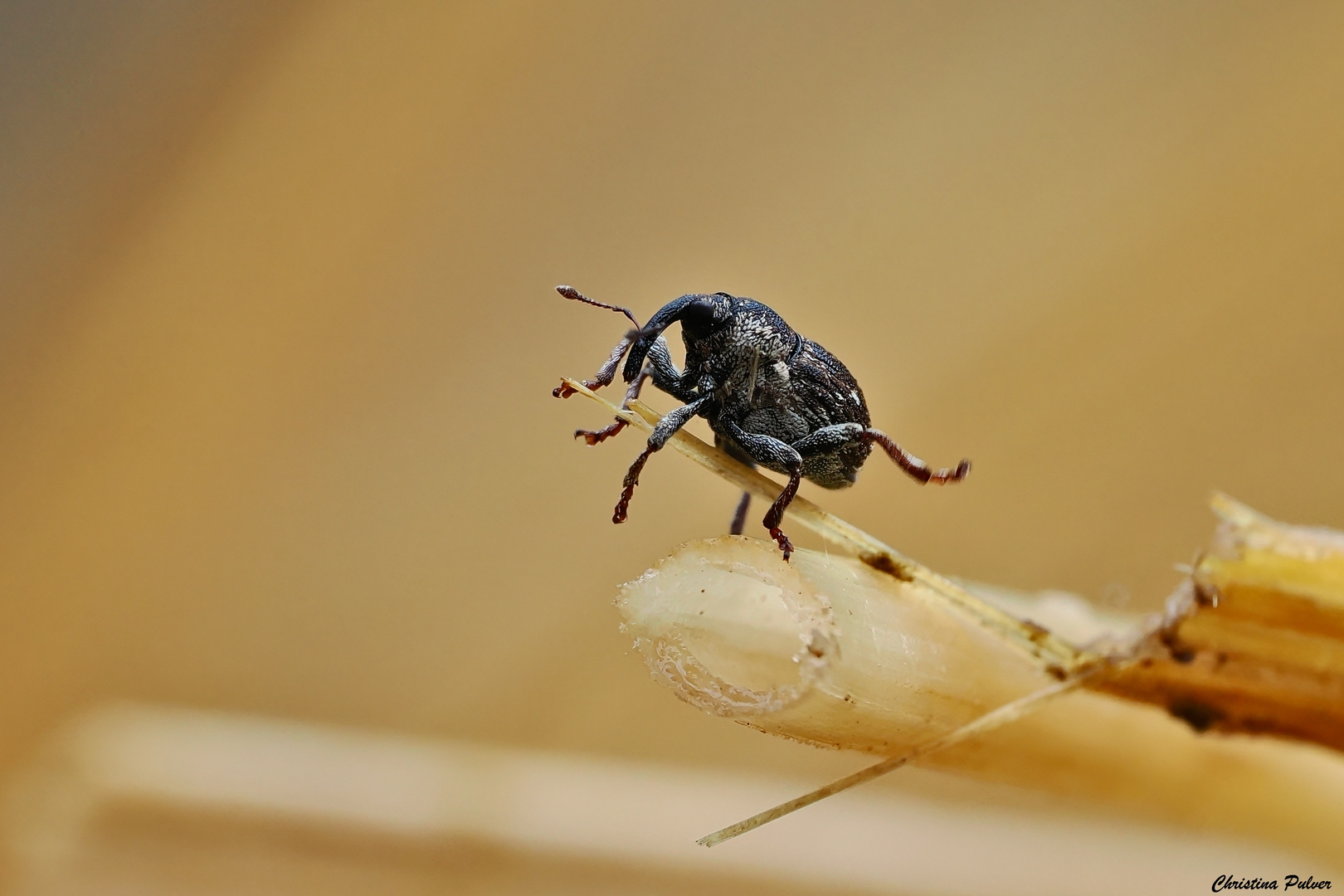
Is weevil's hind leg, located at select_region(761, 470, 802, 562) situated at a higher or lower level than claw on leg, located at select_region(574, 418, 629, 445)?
lower

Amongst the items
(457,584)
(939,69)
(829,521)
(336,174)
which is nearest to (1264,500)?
(939,69)

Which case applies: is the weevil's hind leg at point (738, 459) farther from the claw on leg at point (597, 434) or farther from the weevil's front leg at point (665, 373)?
the claw on leg at point (597, 434)

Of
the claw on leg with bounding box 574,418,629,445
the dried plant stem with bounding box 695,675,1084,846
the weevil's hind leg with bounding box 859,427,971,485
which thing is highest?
the weevil's hind leg with bounding box 859,427,971,485

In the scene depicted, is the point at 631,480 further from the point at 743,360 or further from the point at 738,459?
the point at 743,360

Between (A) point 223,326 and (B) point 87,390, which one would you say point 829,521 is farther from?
(B) point 87,390

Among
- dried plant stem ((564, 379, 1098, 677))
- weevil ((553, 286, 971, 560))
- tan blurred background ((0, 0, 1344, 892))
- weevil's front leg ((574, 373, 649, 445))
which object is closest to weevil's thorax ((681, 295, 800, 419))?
weevil ((553, 286, 971, 560))

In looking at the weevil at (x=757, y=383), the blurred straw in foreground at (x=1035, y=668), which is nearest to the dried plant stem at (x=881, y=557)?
the blurred straw in foreground at (x=1035, y=668)

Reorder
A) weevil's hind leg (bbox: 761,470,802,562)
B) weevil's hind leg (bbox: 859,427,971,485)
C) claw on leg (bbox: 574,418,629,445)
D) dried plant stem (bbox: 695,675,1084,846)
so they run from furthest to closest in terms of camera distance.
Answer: weevil's hind leg (bbox: 859,427,971,485)
claw on leg (bbox: 574,418,629,445)
weevil's hind leg (bbox: 761,470,802,562)
dried plant stem (bbox: 695,675,1084,846)

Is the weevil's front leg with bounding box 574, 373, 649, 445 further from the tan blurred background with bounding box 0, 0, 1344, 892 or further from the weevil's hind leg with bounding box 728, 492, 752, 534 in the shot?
the tan blurred background with bounding box 0, 0, 1344, 892
